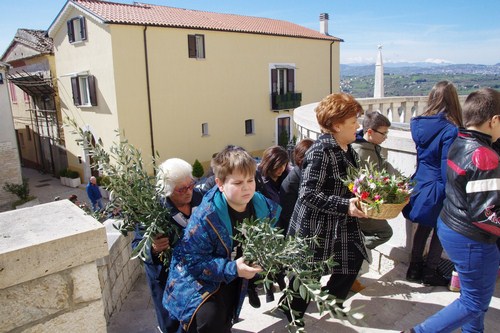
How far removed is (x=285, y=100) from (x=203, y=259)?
23.1 metres

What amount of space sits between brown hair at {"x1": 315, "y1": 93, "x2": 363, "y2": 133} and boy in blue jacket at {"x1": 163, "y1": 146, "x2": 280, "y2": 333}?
27.4 inches

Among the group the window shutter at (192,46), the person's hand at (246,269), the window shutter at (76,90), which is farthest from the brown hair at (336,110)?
the window shutter at (76,90)

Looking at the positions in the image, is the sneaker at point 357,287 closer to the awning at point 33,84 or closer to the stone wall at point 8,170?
the stone wall at point 8,170

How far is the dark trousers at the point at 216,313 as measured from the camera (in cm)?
231

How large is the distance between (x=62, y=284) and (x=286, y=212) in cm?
238

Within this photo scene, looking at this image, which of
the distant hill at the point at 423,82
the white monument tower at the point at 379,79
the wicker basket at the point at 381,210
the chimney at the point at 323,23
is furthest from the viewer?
the chimney at the point at 323,23

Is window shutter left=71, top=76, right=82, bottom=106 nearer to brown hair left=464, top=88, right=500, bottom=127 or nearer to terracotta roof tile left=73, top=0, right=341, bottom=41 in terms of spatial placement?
terracotta roof tile left=73, top=0, right=341, bottom=41

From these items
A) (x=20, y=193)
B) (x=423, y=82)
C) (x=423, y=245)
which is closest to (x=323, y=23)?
(x=423, y=82)

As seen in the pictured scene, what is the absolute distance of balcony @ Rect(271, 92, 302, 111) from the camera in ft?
79.5

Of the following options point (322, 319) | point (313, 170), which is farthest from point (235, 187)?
point (322, 319)

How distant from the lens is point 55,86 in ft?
73.9

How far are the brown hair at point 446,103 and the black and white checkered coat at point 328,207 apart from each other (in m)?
0.86

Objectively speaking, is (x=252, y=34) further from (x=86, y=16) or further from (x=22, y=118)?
(x=22, y=118)

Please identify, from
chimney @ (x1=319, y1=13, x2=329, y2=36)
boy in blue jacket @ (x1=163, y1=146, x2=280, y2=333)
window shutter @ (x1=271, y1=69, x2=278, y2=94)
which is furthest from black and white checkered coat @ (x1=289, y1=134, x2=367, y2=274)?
chimney @ (x1=319, y1=13, x2=329, y2=36)
